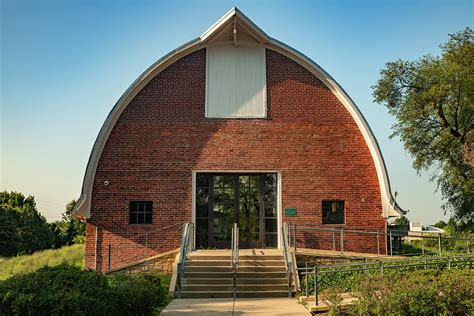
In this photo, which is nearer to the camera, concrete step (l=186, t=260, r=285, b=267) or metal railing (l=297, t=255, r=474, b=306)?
metal railing (l=297, t=255, r=474, b=306)

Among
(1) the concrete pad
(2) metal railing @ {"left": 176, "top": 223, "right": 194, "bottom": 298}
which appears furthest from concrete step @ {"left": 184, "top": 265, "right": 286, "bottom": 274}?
(1) the concrete pad

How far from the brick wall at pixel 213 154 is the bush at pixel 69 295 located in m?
6.44

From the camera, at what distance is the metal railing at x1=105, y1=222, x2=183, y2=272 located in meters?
15.7

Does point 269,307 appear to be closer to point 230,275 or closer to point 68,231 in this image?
point 230,275

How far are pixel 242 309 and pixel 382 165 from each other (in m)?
7.85

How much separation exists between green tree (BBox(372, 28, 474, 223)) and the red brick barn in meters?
4.75

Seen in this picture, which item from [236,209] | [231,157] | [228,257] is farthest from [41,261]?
[228,257]

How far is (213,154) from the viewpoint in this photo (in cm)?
1628

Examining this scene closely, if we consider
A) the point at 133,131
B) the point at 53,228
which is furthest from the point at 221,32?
the point at 53,228

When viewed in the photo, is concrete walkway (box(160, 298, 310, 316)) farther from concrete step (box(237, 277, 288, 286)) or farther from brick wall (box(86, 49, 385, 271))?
brick wall (box(86, 49, 385, 271))

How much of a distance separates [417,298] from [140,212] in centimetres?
991

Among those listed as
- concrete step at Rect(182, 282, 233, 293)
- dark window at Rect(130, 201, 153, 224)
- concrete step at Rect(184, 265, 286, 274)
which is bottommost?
concrete step at Rect(182, 282, 233, 293)

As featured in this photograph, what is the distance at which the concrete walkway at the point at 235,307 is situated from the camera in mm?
10070

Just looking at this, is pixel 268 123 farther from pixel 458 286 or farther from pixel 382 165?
pixel 458 286
